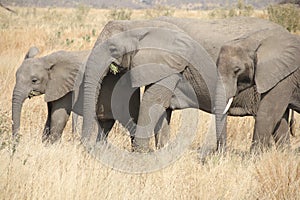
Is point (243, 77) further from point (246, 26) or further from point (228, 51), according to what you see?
point (246, 26)

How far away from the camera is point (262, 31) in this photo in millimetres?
6340

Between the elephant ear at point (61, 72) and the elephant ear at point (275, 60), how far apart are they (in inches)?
88.7

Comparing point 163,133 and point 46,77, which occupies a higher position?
point 46,77

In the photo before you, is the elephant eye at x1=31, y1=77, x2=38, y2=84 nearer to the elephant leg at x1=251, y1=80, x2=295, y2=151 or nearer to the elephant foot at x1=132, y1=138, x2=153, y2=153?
the elephant foot at x1=132, y1=138, x2=153, y2=153

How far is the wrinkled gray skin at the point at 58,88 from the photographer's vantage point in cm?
672

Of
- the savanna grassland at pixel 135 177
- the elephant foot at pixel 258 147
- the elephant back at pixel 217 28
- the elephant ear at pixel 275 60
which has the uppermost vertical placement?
the elephant back at pixel 217 28

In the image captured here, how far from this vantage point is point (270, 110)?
→ 6172 mm

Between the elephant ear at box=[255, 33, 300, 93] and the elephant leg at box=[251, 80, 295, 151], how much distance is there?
0.11 m

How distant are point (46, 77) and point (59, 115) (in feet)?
1.67

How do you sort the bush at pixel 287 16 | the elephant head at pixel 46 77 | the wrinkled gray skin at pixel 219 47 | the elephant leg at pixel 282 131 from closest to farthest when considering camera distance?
the wrinkled gray skin at pixel 219 47 < the elephant head at pixel 46 77 < the elephant leg at pixel 282 131 < the bush at pixel 287 16

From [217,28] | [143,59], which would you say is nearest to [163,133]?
[143,59]

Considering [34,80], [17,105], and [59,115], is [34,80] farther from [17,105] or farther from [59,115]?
[59,115]

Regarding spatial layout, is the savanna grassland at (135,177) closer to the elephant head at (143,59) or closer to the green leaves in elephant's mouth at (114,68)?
the elephant head at (143,59)

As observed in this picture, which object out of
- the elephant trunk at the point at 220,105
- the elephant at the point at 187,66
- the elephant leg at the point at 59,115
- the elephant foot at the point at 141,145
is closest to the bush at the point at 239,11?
the elephant at the point at 187,66
